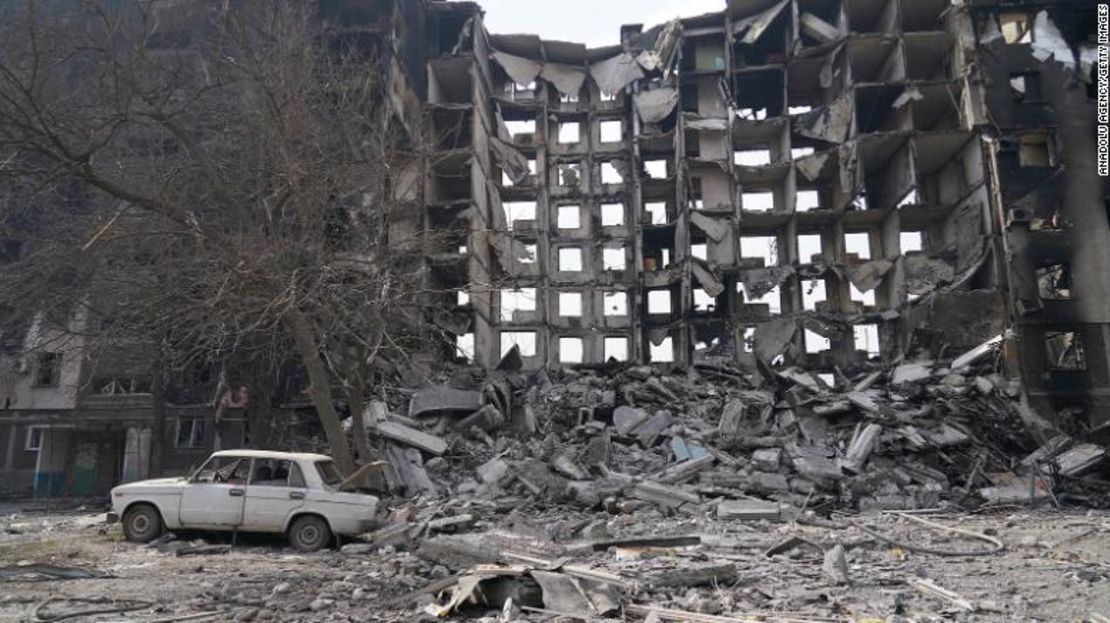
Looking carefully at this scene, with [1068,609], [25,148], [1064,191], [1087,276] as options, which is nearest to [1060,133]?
[1064,191]

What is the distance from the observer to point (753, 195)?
35562 millimetres

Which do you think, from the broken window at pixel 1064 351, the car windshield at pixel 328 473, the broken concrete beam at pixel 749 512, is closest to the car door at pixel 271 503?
the car windshield at pixel 328 473

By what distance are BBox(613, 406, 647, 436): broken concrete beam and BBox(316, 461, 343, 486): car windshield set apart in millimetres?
12139

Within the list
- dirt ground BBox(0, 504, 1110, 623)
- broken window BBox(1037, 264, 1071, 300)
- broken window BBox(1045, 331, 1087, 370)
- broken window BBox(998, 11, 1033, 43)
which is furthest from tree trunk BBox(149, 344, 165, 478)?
broken window BBox(998, 11, 1033, 43)

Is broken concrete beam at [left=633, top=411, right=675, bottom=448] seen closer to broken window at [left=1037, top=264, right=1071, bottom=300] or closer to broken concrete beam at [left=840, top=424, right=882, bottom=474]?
broken concrete beam at [left=840, top=424, right=882, bottom=474]

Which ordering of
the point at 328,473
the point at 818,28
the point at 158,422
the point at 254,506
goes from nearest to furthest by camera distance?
1. the point at 254,506
2. the point at 328,473
3. the point at 158,422
4. the point at 818,28

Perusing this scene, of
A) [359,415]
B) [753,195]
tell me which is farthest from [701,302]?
[359,415]

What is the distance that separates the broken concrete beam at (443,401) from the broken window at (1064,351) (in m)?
21.0

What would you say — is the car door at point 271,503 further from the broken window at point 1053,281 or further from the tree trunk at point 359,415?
the broken window at point 1053,281

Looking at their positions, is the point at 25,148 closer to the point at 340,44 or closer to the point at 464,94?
the point at 340,44

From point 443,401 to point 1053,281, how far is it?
24.0 m

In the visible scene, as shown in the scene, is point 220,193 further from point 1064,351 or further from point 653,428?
point 1064,351

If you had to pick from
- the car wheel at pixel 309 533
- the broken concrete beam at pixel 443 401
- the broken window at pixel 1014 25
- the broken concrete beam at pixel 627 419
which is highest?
the broken window at pixel 1014 25

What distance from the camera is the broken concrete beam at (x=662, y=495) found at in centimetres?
1548
